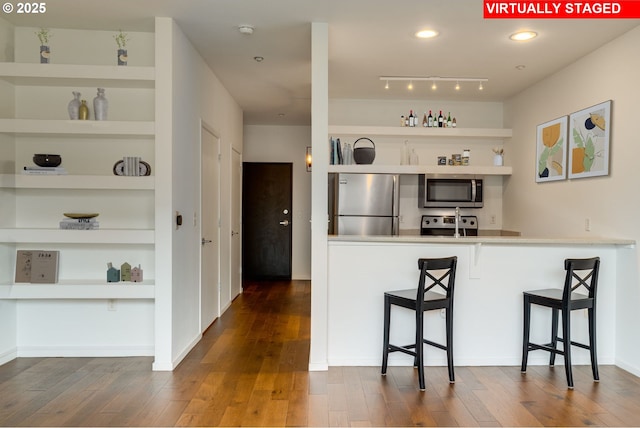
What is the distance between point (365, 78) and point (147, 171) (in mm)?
2448

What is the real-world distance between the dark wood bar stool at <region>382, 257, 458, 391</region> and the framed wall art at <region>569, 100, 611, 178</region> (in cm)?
160

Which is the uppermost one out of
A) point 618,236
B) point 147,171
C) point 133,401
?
point 147,171

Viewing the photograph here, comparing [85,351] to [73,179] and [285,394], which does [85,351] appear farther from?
[285,394]

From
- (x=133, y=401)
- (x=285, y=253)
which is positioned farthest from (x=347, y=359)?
(x=285, y=253)

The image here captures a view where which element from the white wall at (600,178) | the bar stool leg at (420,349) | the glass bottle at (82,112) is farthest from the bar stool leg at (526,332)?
the glass bottle at (82,112)

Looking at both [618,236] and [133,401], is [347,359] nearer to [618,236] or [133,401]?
[133,401]

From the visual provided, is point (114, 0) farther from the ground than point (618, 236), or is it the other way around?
point (114, 0)

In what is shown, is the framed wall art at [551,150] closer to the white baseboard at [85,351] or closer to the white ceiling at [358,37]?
the white ceiling at [358,37]

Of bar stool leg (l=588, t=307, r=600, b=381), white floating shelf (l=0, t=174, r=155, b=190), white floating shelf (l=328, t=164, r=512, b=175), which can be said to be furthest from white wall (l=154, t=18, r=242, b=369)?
bar stool leg (l=588, t=307, r=600, b=381)

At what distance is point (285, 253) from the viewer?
7297 millimetres

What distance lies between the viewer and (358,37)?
138 inches

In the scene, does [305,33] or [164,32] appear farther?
[305,33]

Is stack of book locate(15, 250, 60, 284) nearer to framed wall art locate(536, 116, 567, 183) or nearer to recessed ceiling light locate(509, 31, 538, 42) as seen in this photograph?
recessed ceiling light locate(509, 31, 538, 42)

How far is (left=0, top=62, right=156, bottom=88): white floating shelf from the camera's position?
3.19m
